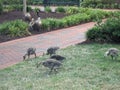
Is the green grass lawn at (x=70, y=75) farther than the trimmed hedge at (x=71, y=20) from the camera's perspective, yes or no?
No

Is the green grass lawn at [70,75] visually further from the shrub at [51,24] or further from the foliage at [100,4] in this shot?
the foliage at [100,4]

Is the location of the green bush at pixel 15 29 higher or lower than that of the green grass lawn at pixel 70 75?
Answer: lower

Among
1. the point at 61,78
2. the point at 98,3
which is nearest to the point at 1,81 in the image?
the point at 61,78

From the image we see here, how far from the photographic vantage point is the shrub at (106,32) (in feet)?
40.2

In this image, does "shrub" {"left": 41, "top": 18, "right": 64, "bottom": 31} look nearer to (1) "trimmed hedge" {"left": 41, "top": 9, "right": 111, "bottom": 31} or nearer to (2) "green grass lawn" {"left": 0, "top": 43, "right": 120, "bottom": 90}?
(1) "trimmed hedge" {"left": 41, "top": 9, "right": 111, "bottom": 31}

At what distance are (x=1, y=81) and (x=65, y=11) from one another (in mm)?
13197

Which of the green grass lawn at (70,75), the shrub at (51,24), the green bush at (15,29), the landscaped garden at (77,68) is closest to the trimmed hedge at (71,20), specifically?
the shrub at (51,24)

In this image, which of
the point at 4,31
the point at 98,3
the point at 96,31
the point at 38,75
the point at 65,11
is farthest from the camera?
the point at 98,3

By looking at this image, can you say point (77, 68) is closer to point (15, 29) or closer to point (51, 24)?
point (15, 29)

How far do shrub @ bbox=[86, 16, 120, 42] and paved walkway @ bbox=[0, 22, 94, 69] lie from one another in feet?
2.08

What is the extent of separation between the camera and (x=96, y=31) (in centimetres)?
1248

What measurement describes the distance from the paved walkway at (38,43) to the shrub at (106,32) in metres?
0.63

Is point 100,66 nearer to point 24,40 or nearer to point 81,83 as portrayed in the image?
point 81,83

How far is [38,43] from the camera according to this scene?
1259 cm
